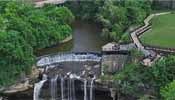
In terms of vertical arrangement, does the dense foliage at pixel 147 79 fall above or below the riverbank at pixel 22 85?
above

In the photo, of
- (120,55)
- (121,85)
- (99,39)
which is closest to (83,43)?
(99,39)

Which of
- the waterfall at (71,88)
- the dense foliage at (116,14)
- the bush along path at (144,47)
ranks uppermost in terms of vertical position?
the dense foliage at (116,14)

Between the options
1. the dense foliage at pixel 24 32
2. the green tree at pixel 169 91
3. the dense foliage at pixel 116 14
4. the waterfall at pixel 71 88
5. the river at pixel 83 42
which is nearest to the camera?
the green tree at pixel 169 91

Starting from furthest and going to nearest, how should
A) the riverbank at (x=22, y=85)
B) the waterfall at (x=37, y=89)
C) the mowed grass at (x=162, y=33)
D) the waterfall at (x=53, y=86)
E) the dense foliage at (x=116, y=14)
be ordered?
the dense foliage at (x=116, y=14), the mowed grass at (x=162, y=33), the waterfall at (x=53, y=86), the waterfall at (x=37, y=89), the riverbank at (x=22, y=85)

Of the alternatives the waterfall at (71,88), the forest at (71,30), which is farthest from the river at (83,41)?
the waterfall at (71,88)

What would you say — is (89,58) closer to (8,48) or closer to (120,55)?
(120,55)

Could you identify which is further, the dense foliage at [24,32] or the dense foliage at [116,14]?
the dense foliage at [116,14]

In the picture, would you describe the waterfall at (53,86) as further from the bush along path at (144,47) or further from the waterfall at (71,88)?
the bush along path at (144,47)

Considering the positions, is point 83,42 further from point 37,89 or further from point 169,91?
point 169,91
